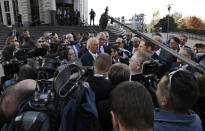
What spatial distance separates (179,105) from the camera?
1.11 meters

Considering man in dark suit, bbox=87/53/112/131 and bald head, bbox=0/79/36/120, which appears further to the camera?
man in dark suit, bbox=87/53/112/131

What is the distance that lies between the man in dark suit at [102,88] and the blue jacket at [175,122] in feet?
1.81

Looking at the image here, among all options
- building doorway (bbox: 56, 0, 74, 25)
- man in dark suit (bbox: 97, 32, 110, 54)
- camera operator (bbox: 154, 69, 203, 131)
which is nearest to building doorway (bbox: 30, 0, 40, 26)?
building doorway (bbox: 56, 0, 74, 25)

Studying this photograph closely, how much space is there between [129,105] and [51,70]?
1.02m

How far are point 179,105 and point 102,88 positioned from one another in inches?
31.8

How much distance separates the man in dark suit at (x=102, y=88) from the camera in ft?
5.02

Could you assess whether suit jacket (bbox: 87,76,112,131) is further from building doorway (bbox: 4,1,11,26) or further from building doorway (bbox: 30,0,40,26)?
building doorway (bbox: 4,1,11,26)

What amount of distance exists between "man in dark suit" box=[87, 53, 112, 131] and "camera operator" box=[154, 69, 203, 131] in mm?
540

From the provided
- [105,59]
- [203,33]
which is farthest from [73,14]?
[105,59]

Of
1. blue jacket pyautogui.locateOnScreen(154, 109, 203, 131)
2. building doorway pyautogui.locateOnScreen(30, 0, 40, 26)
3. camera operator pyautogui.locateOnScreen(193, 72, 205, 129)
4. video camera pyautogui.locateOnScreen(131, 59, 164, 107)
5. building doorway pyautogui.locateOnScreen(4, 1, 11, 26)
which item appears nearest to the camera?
blue jacket pyautogui.locateOnScreen(154, 109, 203, 131)

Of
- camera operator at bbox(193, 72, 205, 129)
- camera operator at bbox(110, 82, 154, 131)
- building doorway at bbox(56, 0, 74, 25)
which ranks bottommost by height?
camera operator at bbox(193, 72, 205, 129)

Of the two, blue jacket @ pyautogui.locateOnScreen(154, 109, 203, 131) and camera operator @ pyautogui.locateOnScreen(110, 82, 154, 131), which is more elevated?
camera operator @ pyautogui.locateOnScreen(110, 82, 154, 131)

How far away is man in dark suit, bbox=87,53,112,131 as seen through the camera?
5.02 feet

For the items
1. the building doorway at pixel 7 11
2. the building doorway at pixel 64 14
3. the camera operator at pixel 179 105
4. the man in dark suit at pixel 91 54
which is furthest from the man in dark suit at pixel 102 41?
the building doorway at pixel 7 11
